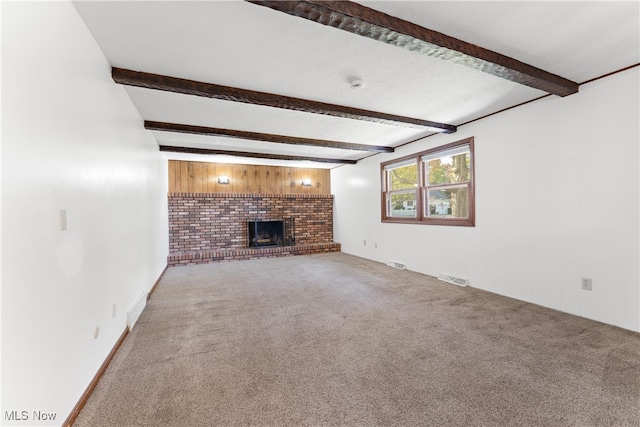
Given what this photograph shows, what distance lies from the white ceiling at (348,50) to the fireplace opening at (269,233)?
12.7ft

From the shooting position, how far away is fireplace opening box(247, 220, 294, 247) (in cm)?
694

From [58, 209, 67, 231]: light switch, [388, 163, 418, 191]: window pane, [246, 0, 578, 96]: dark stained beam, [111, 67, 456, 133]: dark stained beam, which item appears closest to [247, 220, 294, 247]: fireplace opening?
[388, 163, 418, 191]: window pane

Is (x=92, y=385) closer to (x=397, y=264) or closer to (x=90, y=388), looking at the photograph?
(x=90, y=388)

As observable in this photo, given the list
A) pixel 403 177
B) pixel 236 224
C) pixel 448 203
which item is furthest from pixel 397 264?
pixel 236 224

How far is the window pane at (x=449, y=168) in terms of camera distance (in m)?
4.11

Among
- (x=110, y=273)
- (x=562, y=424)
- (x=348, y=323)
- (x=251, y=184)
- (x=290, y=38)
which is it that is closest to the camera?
(x=562, y=424)

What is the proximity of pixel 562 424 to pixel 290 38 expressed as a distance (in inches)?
112

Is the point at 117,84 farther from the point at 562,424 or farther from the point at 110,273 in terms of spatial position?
the point at 562,424

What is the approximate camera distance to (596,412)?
4.93 ft

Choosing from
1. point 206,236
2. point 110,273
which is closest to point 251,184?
point 206,236

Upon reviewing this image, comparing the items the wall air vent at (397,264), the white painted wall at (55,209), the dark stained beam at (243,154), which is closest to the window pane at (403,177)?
the dark stained beam at (243,154)

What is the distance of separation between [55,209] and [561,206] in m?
4.21

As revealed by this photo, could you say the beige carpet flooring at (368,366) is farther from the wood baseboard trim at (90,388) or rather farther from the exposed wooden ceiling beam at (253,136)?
the exposed wooden ceiling beam at (253,136)

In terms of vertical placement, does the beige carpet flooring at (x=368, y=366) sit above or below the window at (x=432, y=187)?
below
